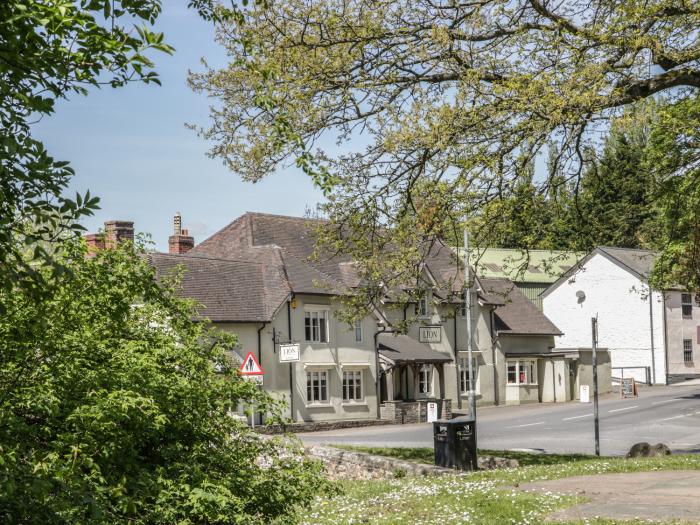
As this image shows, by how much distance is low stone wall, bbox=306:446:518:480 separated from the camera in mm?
19859

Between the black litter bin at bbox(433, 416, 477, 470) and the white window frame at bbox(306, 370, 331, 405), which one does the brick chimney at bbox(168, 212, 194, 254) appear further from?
the black litter bin at bbox(433, 416, 477, 470)

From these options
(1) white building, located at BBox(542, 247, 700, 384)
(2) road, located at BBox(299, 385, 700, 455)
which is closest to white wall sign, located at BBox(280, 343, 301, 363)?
(2) road, located at BBox(299, 385, 700, 455)

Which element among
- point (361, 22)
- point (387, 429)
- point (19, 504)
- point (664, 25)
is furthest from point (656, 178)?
point (387, 429)

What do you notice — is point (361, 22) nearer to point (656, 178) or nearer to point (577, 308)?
point (656, 178)

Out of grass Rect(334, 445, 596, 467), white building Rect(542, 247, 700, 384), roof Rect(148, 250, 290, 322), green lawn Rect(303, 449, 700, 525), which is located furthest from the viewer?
white building Rect(542, 247, 700, 384)

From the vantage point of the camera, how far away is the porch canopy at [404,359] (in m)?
45.8

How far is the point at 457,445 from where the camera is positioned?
20.3 metres

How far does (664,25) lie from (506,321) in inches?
1615

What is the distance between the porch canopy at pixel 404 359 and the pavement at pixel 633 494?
96.5 ft

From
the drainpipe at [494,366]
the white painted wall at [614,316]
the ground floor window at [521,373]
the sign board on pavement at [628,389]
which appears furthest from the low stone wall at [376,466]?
the white painted wall at [614,316]

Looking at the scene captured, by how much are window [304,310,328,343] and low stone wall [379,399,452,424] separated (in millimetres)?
4413

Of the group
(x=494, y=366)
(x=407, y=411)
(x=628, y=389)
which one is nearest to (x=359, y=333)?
(x=407, y=411)

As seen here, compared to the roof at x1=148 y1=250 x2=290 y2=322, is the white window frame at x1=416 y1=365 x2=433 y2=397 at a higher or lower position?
lower

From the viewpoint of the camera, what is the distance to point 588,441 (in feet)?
102
